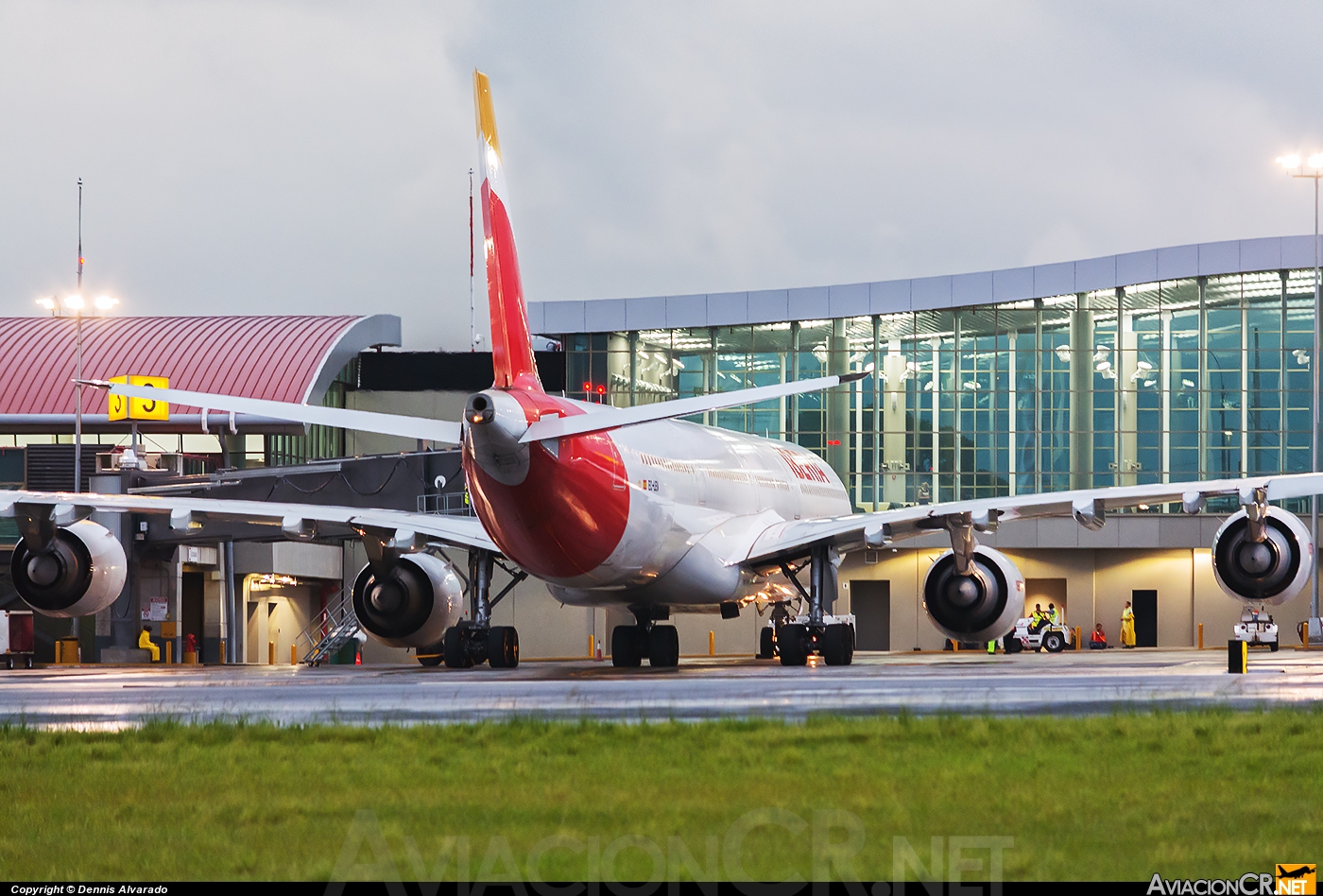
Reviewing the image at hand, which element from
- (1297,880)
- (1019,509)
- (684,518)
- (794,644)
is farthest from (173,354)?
(1297,880)

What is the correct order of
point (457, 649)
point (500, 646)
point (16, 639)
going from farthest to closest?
point (16, 639) < point (500, 646) < point (457, 649)

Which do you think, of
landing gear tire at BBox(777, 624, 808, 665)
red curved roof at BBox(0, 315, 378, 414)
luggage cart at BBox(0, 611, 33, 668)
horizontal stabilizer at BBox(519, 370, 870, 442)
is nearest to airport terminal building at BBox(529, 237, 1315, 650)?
red curved roof at BBox(0, 315, 378, 414)

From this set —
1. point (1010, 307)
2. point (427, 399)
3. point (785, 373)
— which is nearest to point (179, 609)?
point (427, 399)

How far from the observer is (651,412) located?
2250cm

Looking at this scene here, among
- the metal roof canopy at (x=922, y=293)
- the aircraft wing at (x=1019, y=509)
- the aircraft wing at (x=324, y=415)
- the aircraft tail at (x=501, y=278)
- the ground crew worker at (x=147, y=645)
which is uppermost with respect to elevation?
the metal roof canopy at (x=922, y=293)

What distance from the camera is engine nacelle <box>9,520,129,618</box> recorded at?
93.4ft

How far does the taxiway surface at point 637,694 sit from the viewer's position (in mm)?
16531

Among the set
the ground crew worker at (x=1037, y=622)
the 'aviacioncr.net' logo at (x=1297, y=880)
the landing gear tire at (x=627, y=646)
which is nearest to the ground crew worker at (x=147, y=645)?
the landing gear tire at (x=627, y=646)

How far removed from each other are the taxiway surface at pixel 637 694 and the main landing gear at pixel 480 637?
48.9 inches

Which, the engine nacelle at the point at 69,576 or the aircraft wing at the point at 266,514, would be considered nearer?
the aircraft wing at the point at 266,514

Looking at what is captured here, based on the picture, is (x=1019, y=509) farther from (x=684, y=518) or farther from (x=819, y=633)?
(x=684, y=518)

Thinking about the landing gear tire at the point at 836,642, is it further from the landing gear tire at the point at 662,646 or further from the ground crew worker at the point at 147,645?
the ground crew worker at the point at 147,645

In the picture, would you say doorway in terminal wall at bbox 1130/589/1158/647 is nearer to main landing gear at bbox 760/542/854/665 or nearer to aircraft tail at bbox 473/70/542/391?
main landing gear at bbox 760/542/854/665

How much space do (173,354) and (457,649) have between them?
38411mm
